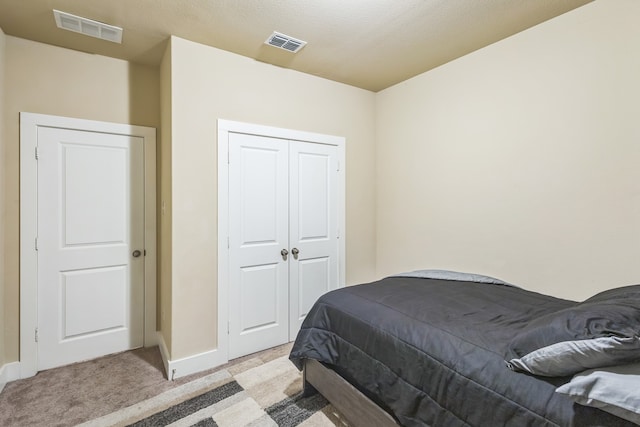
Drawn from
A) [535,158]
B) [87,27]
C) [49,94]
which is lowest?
[535,158]

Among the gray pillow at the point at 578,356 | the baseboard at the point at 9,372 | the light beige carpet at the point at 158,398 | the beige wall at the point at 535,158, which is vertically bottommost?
the light beige carpet at the point at 158,398

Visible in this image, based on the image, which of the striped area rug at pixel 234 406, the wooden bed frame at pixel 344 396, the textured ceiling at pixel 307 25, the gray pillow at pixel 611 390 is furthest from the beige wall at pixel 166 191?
the gray pillow at pixel 611 390

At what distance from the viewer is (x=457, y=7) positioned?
2.07 meters

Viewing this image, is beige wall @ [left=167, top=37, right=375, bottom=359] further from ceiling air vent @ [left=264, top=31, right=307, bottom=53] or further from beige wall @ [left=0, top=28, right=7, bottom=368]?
beige wall @ [left=0, top=28, right=7, bottom=368]

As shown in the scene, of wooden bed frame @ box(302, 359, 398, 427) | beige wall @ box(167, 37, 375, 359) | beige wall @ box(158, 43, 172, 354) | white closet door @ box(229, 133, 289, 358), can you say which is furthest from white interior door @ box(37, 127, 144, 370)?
wooden bed frame @ box(302, 359, 398, 427)

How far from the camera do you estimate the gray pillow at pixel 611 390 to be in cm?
88

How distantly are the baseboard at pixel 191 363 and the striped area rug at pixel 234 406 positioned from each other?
5.1 inches

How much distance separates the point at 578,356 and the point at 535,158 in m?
1.77

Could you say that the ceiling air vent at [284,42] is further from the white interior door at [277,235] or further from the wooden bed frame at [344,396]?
the wooden bed frame at [344,396]

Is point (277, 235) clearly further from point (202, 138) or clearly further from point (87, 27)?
point (87, 27)

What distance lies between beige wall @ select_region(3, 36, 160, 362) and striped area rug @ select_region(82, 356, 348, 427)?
1331 millimetres

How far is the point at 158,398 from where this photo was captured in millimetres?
2164

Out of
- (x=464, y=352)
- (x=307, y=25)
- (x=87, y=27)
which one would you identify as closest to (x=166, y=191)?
(x=87, y=27)

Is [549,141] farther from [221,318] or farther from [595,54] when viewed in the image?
[221,318]
